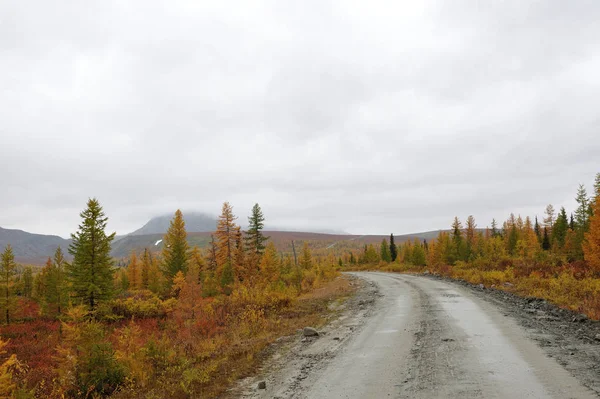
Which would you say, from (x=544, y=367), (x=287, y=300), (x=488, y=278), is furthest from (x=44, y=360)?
(x=488, y=278)

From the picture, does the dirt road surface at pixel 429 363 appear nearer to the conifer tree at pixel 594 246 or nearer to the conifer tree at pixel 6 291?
the conifer tree at pixel 594 246

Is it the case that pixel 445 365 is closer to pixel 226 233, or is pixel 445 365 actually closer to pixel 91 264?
pixel 91 264

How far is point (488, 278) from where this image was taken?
24.4m

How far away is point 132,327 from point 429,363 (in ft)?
30.8

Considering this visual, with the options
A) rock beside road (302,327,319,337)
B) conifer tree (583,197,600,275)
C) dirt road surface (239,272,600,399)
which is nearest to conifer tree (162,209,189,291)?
rock beside road (302,327,319,337)

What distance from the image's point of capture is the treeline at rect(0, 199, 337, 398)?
8.55 metres

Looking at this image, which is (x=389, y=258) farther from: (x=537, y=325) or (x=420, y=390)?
(x=420, y=390)

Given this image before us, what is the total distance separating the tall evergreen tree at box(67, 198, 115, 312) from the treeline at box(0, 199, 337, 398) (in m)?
0.06

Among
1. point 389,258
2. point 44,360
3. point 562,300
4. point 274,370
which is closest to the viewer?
point 274,370

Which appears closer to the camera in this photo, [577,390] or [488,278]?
[577,390]

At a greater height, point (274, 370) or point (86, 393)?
point (274, 370)

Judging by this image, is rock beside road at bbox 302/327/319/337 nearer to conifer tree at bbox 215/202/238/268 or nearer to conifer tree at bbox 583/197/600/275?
conifer tree at bbox 583/197/600/275

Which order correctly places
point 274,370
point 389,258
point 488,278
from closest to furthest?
point 274,370
point 488,278
point 389,258

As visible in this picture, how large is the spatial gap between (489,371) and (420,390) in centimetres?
178
